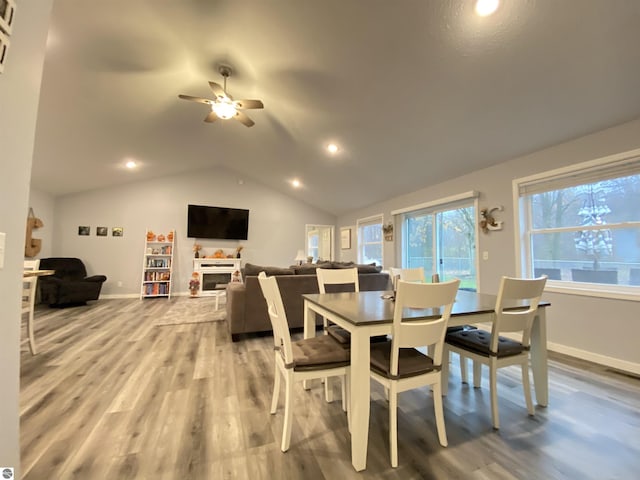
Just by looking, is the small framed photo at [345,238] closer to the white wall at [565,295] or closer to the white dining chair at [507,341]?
the white wall at [565,295]

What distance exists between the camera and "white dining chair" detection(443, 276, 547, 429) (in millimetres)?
1663

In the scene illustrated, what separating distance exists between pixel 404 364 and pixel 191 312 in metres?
4.36

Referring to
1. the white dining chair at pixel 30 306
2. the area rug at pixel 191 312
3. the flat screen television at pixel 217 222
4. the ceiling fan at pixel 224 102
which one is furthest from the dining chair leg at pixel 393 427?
the flat screen television at pixel 217 222

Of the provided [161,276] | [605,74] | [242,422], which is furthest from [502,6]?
[161,276]

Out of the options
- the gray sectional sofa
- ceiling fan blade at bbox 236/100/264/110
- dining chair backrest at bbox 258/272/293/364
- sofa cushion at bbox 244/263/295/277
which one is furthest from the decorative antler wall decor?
dining chair backrest at bbox 258/272/293/364

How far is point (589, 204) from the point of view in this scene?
285 centimetres

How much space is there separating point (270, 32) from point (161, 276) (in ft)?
19.2

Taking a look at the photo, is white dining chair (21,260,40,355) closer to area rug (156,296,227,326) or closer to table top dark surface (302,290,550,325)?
area rug (156,296,227,326)

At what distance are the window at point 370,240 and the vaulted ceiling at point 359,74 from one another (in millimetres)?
2014

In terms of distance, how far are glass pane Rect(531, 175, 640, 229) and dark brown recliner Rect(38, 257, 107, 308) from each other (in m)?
7.35

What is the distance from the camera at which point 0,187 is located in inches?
31.4

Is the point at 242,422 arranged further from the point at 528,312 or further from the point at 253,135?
the point at 253,135

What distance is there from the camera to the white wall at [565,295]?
2484 millimetres

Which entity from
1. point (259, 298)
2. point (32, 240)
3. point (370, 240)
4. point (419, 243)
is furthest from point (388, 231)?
point (32, 240)
